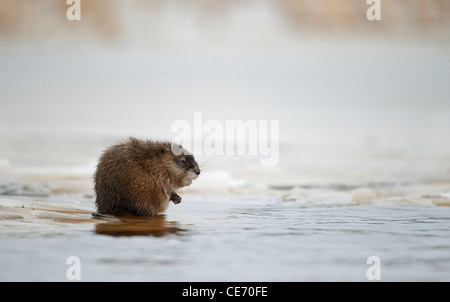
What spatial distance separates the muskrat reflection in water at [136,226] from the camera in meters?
6.38

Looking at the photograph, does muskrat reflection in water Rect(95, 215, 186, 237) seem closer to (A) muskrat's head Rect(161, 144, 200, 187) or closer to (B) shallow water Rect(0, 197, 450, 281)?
(B) shallow water Rect(0, 197, 450, 281)

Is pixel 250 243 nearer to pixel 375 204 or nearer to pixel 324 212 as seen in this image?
pixel 324 212

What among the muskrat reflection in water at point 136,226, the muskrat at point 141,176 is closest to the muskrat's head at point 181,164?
the muskrat at point 141,176

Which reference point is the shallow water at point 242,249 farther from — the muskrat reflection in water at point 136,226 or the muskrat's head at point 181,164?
the muskrat's head at point 181,164

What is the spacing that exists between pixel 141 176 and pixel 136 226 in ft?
3.86

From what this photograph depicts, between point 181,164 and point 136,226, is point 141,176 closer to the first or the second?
point 181,164

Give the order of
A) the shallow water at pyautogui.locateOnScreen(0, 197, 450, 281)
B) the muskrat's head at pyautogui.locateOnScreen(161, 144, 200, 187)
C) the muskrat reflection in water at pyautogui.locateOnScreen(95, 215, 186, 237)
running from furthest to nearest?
the muskrat's head at pyautogui.locateOnScreen(161, 144, 200, 187) < the muskrat reflection in water at pyautogui.locateOnScreen(95, 215, 186, 237) < the shallow water at pyautogui.locateOnScreen(0, 197, 450, 281)

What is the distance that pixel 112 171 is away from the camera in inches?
307

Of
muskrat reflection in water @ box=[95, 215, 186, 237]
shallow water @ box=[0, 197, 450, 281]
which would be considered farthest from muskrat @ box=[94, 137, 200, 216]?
shallow water @ box=[0, 197, 450, 281]

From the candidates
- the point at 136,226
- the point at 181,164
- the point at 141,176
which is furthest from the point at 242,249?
the point at 181,164

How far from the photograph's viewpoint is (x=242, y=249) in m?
5.63

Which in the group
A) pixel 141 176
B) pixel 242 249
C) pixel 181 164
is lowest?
pixel 242 249

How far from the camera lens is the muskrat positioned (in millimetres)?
7785

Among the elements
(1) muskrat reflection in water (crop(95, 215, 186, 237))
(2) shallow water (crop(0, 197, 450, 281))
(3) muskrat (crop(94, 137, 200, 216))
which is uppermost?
(3) muskrat (crop(94, 137, 200, 216))
